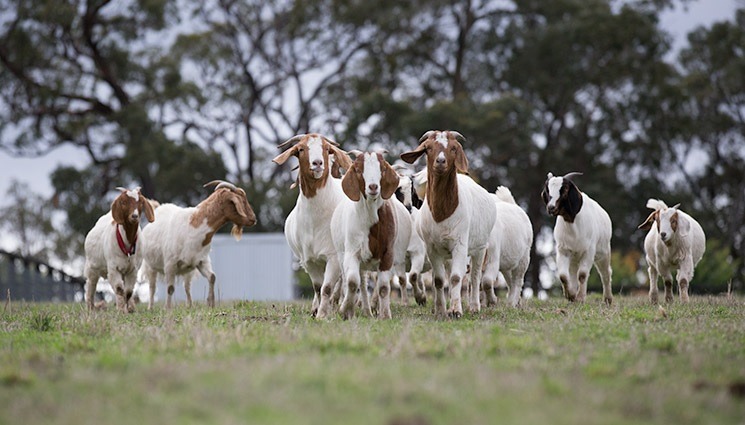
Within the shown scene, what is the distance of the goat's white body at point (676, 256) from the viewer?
1545 centimetres

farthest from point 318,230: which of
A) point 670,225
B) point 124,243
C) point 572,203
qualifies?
point 670,225

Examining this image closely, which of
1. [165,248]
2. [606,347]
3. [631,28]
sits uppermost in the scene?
[631,28]

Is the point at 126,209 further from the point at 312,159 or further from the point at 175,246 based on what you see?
the point at 312,159

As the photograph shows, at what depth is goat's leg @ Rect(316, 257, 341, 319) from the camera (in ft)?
38.1

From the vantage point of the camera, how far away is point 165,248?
16438mm

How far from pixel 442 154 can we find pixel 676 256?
6.11m

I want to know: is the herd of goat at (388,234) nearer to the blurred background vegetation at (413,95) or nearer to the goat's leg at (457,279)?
the goat's leg at (457,279)

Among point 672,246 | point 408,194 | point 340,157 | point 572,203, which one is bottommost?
point 672,246

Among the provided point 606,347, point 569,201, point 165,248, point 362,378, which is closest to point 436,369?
point 362,378

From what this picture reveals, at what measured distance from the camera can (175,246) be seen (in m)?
16.3

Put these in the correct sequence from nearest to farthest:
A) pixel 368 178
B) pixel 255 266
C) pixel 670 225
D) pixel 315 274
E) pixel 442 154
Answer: pixel 368 178 < pixel 442 154 < pixel 315 274 < pixel 670 225 < pixel 255 266

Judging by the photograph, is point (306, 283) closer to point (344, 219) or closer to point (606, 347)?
point (344, 219)

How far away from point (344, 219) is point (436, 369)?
4.78m

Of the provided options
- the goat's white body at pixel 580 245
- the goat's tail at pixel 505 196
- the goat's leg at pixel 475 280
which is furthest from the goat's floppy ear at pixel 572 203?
the goat's leg at pixel 475 280
